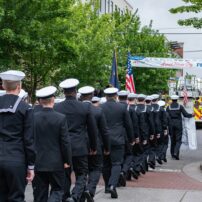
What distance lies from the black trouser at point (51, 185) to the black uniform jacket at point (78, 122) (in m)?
1.00

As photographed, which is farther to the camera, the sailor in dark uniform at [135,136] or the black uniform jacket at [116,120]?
the sailor in dark uniform at [135,136]

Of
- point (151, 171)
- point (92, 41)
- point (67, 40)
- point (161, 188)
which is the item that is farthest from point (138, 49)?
point (161, 188)

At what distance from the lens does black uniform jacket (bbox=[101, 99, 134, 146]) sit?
10188mm

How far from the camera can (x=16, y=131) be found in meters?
5.98

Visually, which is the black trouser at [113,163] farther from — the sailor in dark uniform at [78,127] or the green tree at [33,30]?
the green tree at [33,30]

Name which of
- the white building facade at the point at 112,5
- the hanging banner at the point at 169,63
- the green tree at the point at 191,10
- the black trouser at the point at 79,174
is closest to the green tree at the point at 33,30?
the green tree at the point at 191,10

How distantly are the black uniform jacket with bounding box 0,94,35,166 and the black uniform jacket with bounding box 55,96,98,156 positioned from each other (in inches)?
87.4

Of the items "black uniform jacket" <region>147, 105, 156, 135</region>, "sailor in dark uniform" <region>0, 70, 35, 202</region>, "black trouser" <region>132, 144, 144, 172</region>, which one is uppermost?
"sailor in dark uniform" <region>0, 70, 35, 202</region>

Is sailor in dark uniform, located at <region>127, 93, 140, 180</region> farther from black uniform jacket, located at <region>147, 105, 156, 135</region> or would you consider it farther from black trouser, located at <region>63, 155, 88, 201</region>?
black trouser, located at <region>63, 155, 88, 201</region>

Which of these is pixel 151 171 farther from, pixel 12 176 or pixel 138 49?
pixel 138 49

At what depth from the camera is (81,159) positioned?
836 centimetres

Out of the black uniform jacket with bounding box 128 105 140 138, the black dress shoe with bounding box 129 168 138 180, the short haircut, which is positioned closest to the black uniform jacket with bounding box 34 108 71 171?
the short haircut

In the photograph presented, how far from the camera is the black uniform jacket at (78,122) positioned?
825cm

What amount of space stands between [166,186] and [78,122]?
370 centimetres
